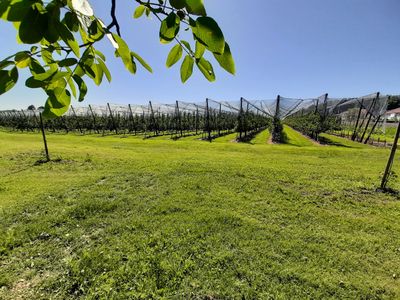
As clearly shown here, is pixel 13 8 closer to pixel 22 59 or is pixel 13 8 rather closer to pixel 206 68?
pixel 22 59

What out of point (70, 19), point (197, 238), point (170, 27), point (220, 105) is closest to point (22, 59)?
point (70, 19)

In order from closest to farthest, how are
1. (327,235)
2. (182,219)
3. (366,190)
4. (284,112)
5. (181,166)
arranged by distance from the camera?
(327,235) < (182,219) < (366,190) < (181,166) < (284,112)

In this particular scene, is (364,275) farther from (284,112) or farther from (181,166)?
(284,112)

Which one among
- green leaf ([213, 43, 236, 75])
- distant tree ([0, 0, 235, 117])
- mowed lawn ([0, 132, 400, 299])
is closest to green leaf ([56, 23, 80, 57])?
distant tree ([0, 0, 235, 117])

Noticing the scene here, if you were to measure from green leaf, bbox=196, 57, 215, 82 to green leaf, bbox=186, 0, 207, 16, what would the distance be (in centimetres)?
22

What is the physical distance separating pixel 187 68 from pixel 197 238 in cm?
389

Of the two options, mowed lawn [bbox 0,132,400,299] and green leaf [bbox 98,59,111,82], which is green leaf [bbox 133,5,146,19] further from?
mowed lawn [bbox 0,132,400,299]

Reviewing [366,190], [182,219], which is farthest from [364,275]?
[366,190]

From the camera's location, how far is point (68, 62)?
53cm

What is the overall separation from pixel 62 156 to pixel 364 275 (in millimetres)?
12046

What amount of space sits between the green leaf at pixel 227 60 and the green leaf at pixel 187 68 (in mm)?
204

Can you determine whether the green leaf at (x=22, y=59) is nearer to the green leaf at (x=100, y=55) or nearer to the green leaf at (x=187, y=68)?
the green leaf at (x=100, y=55)

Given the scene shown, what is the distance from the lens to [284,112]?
145 feet

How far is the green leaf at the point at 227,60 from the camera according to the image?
0.46 m
